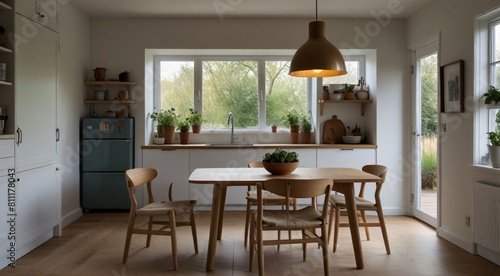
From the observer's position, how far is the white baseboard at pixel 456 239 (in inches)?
146

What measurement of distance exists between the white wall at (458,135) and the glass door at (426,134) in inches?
9.3

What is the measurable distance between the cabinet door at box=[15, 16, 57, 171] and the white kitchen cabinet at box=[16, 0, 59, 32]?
9 centimetres

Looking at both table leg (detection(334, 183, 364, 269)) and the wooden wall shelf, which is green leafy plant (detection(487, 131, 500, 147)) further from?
the wooden wall shelf

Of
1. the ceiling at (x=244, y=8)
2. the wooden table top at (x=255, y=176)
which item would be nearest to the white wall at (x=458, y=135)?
the ceiling at (x=244, y=8)

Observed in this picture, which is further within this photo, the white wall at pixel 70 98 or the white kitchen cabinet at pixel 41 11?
the white wall at pixel 70 98

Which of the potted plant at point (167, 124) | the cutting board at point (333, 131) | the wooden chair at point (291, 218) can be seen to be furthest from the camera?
the cutting board at point (333, 131)

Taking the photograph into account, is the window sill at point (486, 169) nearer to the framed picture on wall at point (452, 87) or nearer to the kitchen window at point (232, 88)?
the framed picture on wall at point (452, 87)

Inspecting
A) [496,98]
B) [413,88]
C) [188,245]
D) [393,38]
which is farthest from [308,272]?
[393,38]

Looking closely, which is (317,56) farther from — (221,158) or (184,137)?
(184,137)

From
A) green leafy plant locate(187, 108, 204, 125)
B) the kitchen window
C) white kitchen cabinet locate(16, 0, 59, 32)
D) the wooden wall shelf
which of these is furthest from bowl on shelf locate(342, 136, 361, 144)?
white kitchen cabinet locate(16, 0, 59, 32)

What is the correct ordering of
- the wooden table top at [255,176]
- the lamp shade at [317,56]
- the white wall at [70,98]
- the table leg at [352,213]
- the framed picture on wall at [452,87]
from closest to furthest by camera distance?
the wooden table top at [255,176], the lamp shade at [317,56], the table leg at [352,213], the framed picture on wall at [452,87], the white wall at [70,98]

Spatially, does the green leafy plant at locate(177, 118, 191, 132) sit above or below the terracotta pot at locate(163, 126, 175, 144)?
above

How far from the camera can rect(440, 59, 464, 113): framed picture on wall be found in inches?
151

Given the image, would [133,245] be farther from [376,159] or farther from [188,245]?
[376,159]
